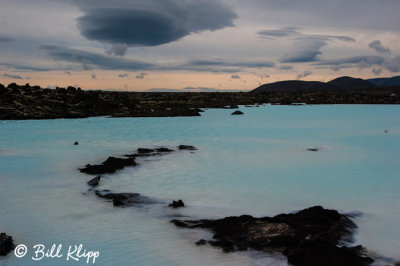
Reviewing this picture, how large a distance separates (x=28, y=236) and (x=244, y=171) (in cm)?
1092

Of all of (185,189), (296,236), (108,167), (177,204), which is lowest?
(185,189)

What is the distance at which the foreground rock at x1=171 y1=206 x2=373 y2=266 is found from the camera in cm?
747

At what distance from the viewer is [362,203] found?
12.1 metres

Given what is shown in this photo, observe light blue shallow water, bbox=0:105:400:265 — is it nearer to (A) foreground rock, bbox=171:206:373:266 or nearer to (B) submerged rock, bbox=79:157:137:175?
(A) foreground rock, bbox=171:206:373:266

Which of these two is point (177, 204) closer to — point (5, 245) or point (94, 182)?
point (94, 182)

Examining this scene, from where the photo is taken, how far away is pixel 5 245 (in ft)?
26.0

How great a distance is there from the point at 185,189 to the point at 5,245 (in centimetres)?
699

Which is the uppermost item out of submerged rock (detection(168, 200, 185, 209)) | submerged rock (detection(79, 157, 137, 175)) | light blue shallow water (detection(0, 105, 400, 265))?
submerged rock (detection(79, 157, 137, 175))

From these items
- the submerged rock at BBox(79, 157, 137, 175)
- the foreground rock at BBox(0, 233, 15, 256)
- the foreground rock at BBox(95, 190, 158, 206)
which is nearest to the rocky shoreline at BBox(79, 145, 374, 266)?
the foreground rock at BBox(95, 190, 158, 206)

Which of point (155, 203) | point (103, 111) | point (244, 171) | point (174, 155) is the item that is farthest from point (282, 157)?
point (103, 111)

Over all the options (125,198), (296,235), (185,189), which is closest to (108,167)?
(185,189)

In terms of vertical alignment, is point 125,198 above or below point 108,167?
below

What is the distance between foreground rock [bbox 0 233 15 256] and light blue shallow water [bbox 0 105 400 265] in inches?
7.9

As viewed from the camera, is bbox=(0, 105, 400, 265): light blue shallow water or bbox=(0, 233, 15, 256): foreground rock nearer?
bbox=(0, 233, 15, 256): foreground rock
